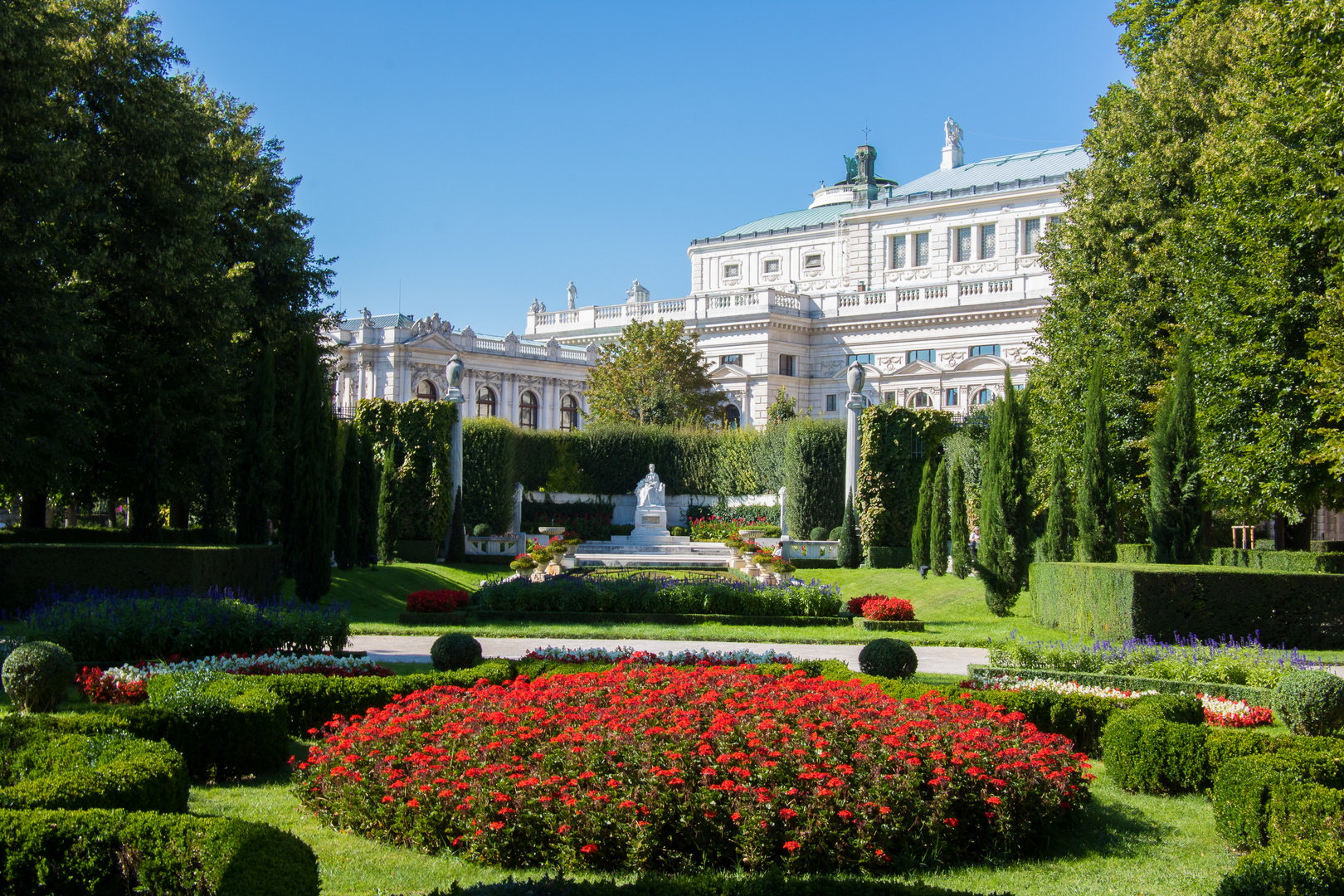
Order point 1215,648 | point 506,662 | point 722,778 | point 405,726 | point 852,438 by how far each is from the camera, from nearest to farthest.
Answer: point 722,778
point 405,726
point 506,662
point 1215,648
point 852,438

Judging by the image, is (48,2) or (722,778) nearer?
(722,778)

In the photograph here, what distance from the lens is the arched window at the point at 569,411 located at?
71125 mm

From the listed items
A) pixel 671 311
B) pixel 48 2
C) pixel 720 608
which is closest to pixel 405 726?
pixel 720 608

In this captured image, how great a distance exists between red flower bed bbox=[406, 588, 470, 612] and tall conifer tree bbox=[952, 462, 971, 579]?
13.6 m

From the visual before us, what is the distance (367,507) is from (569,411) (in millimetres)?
42716

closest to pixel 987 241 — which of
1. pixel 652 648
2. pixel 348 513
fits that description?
pixel 348 513

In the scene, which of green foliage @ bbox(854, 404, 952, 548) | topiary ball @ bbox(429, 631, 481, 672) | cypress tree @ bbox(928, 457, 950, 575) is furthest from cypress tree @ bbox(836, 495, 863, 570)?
topiary ball @ bbox(429, 631, 481, 672)

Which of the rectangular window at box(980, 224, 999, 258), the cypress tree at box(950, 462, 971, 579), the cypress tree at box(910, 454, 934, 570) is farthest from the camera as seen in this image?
the rectangular window at box(980, 224, 999, 258)

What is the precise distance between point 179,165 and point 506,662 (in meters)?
16.6

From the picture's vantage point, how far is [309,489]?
20.8 m

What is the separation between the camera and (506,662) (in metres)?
11.8

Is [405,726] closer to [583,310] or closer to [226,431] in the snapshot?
[226,431]

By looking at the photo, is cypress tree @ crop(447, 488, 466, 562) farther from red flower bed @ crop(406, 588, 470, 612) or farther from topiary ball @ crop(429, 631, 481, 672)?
topiary ball @ crop(429, 631, 481, 672)

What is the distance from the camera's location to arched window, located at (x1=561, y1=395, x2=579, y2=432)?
71.1 metres
